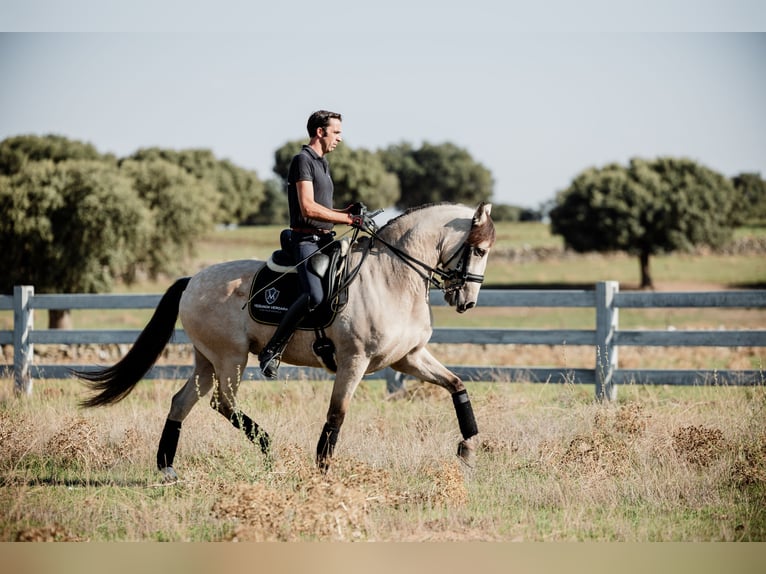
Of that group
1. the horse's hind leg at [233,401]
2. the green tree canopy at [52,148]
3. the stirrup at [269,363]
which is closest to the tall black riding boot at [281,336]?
the stirrup at [269,363]

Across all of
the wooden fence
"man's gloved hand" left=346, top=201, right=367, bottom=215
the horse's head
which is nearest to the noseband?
the horse's head

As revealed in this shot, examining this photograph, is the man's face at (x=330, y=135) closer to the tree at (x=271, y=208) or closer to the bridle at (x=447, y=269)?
the bridle at (x=447, y=269)

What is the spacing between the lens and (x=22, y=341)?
37.6ft

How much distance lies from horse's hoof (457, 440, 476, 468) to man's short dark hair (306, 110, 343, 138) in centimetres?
289

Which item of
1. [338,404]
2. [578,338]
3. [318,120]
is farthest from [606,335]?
[318,120]

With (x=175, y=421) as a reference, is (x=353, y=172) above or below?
above

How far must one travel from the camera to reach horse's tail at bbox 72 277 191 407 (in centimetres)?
729

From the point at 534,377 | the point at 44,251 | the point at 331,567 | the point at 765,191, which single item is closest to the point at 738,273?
the point at 765,191

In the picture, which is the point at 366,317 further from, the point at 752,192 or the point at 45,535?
the point at 752,192

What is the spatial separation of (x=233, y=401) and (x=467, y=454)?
2046mm

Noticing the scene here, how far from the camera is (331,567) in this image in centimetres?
487

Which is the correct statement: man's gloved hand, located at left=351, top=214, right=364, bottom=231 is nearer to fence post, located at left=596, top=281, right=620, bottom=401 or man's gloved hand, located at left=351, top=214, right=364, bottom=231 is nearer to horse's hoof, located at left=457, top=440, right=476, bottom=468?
horse's hoof, located at left=457, top=440, right=476, bottom=468

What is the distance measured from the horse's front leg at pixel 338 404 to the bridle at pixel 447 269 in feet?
3.02

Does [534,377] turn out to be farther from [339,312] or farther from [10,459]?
[10,459]
